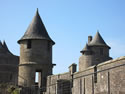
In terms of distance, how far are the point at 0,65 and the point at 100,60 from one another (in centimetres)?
1564

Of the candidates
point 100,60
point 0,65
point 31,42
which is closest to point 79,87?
point 31,42

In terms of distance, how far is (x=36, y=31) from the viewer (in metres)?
28.0

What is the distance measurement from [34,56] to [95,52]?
58.2 feet

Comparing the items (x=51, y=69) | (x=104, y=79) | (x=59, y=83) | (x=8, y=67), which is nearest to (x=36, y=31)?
(x=51, y=69)

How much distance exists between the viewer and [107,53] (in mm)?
42875

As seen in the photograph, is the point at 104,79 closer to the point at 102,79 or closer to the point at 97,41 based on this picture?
the point at 102,79

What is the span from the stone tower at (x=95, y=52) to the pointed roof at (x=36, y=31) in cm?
1526

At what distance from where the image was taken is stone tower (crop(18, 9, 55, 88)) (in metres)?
26.5

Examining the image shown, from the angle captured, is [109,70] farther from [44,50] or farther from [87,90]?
[44,50]

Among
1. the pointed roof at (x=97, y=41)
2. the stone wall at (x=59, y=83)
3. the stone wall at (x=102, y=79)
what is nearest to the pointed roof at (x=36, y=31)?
the stone wall at (x=59, y=83)

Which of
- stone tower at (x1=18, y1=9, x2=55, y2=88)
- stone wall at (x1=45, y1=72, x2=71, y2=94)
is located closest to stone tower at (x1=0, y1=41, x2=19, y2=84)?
stone tower at (x1=18, y1=9, x2=55, y2=88)

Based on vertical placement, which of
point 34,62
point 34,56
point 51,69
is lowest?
point 51,69

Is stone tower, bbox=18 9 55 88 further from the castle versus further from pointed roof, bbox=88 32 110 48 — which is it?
pointed roof, bbox=88 32 110 48

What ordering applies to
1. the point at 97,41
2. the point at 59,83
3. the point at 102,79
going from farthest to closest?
the point at 97,41 → the point at 59,83 → the point at 102,79
